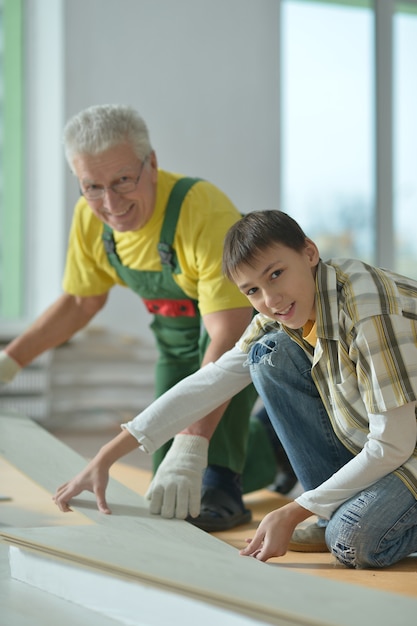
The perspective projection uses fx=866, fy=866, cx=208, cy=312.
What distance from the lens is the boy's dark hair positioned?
4.81 feet

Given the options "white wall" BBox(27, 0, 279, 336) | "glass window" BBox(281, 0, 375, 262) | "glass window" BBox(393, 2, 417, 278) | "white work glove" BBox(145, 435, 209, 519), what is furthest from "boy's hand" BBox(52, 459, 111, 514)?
"glass window" BBox(393, 2, 417, 278)

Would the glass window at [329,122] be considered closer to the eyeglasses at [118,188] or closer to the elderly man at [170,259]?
the elderly man at [170,259]

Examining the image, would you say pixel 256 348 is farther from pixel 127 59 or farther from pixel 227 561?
pixel 127 59

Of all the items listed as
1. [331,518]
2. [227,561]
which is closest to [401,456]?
[331,518]

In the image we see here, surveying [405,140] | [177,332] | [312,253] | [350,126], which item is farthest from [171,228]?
[405,140]

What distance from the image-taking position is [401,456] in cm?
145

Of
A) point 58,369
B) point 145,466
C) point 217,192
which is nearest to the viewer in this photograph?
point 217,192

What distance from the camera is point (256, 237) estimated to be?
57.8 inches

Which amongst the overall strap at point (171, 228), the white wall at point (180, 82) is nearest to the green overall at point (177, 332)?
the overall strap at point (171, 228)

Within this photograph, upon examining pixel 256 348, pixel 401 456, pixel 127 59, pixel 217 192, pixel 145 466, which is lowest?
pixel 145 466

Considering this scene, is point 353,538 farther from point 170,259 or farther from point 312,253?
point 170,259

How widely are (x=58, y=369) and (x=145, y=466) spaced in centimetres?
114

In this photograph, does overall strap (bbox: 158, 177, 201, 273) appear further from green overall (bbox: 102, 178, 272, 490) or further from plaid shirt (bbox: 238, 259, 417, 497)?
plaid shirt (bbox: 238, 259, 417, 497)

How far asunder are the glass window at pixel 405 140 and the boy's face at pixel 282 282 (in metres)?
3.93
